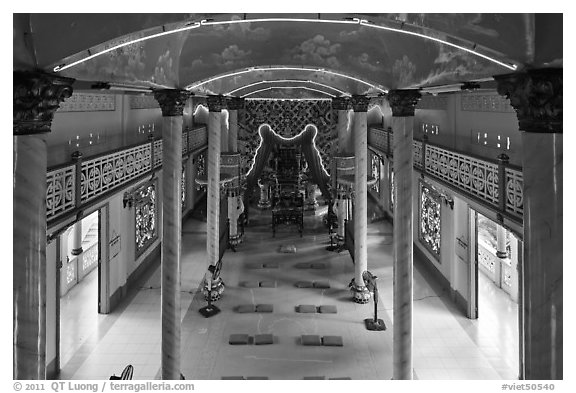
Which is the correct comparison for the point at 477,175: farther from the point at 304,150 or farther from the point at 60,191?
the point at 304,150

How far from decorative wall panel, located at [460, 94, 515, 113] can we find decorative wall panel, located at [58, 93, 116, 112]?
9624 mm

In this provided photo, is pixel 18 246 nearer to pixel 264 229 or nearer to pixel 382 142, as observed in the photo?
pixel 264 229

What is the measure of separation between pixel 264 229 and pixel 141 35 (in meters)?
17.3

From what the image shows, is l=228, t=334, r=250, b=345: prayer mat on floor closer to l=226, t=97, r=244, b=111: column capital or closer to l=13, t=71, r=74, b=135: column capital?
l=13, t=71, r=74, b=135: column capital

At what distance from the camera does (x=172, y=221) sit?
9328mm

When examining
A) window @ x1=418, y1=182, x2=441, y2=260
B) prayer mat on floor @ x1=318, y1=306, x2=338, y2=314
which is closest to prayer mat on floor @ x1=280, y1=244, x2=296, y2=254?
window @ x1=418, y1=182, x2=441, y2=260

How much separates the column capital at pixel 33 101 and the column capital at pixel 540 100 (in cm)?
454

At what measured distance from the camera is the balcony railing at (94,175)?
8.52 m

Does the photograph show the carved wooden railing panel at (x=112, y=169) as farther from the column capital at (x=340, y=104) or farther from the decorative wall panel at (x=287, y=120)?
the decorative wall panel at (x=287, y=120)

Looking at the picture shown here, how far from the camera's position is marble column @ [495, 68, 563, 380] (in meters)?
4.19

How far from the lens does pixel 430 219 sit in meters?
17.3

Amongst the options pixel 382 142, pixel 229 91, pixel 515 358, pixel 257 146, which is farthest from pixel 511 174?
pixel 257 146

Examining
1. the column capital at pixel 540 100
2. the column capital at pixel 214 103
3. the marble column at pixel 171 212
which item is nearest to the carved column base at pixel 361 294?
the marble column at pixel 171 212

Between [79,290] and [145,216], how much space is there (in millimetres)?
3404
